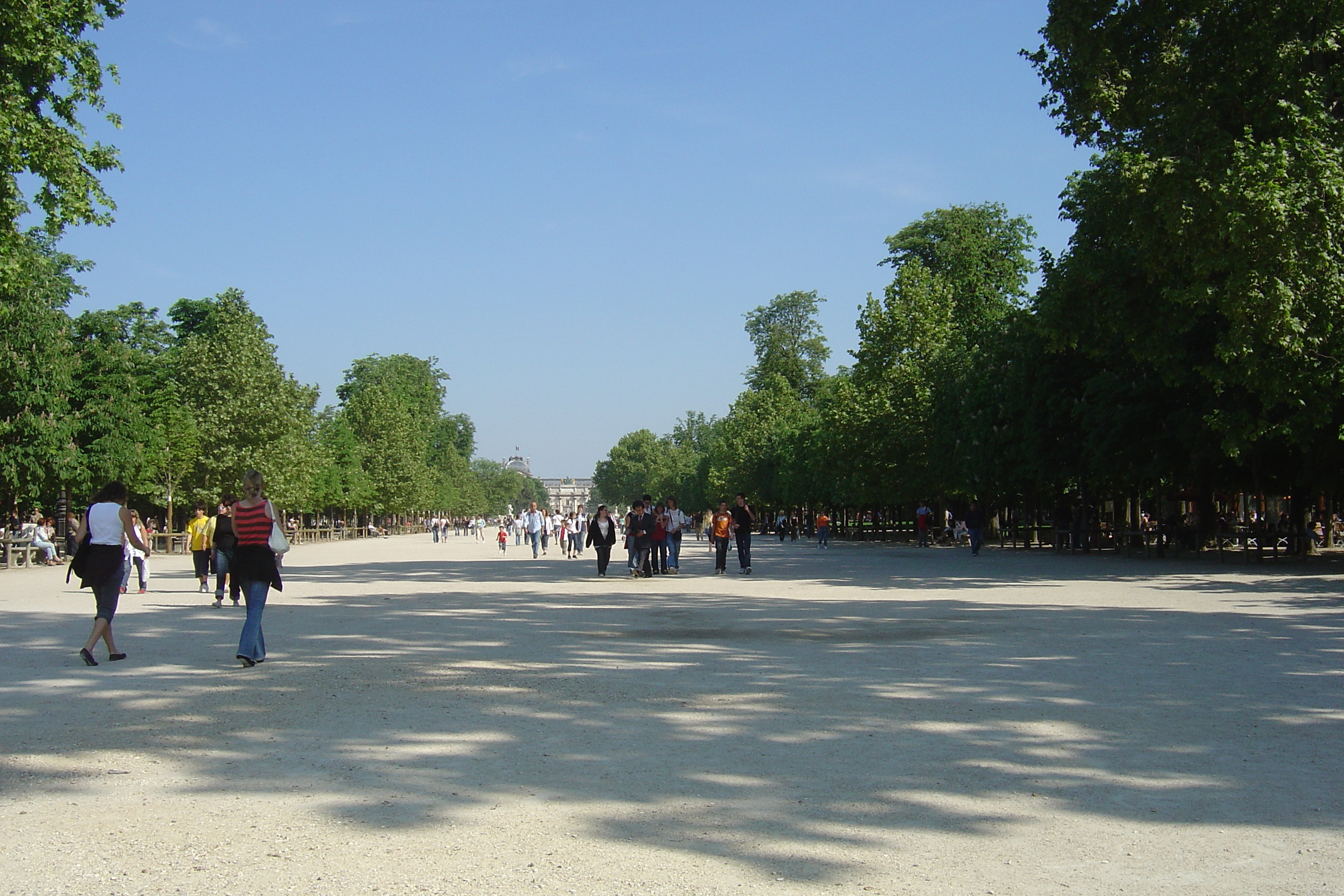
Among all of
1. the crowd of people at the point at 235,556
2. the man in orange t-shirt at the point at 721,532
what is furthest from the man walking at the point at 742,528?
the crowd of people at the point at 235,556

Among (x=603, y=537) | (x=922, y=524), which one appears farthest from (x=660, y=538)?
(x=922, y=524)

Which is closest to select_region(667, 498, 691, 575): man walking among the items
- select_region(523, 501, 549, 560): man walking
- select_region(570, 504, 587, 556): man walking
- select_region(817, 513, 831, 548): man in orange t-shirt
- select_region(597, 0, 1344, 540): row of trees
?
select_region(597, 0, 1344, 540): row of trees

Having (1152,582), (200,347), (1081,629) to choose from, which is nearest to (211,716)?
(1081,629)

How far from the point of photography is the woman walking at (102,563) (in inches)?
448

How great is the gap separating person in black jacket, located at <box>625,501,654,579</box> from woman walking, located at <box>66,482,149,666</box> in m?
16.4

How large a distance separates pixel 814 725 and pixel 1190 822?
2738mm

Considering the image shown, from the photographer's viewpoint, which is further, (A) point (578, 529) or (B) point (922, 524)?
(B) point (922, 524)

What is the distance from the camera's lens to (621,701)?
29.4 feet

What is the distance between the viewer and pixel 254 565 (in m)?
11.2

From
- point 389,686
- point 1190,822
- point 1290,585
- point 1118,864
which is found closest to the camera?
point 1118,864

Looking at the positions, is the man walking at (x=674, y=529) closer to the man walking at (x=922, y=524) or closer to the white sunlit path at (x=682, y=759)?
the white sunlit path at (x=682, y=759)

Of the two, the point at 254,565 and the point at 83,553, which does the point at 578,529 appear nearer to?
the point at 83,553

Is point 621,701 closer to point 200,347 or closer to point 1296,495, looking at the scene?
point 1296,495

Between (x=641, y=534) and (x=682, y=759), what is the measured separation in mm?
20893
